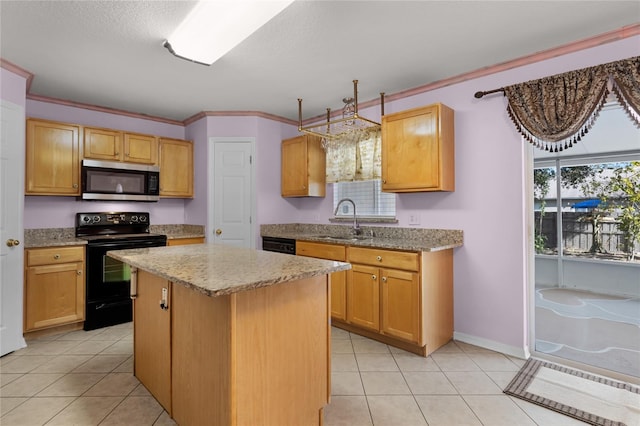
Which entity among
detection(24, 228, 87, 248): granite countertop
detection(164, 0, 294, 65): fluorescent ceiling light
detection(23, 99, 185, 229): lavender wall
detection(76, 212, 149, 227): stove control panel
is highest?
detection(164, 0, 294, 65): fluorescent ceiling light

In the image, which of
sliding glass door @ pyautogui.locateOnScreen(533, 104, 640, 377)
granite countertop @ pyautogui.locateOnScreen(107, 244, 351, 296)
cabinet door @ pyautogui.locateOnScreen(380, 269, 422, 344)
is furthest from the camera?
sliding glass door @ pyautogui.locateOnScreen(533, 104, 640, 377)

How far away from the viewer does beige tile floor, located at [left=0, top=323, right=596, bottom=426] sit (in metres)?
1.90

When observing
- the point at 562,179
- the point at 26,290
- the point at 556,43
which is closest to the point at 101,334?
the point at 26,290

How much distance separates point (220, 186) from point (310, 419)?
10.2ft

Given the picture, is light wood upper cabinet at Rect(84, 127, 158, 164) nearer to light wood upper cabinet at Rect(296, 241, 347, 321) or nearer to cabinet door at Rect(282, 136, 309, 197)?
cabinet door at Rect(282, 136, 309, 197)

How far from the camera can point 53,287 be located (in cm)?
316

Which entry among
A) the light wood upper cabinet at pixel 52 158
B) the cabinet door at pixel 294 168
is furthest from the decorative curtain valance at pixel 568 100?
the light wood upper cabinet at pixel 52 158

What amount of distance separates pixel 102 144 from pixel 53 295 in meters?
1.68

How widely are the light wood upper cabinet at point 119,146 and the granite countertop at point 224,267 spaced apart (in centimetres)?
210

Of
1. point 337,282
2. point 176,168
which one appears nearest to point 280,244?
point 337,282

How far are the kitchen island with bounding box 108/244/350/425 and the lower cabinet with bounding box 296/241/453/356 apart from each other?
1.12 metres

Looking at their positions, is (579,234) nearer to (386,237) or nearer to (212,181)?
(386,237)

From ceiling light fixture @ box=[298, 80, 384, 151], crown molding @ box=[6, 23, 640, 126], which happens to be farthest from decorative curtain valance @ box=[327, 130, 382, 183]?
crown molding @ box=[6, 23, 640, 126]

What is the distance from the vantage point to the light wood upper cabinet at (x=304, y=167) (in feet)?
13.4
